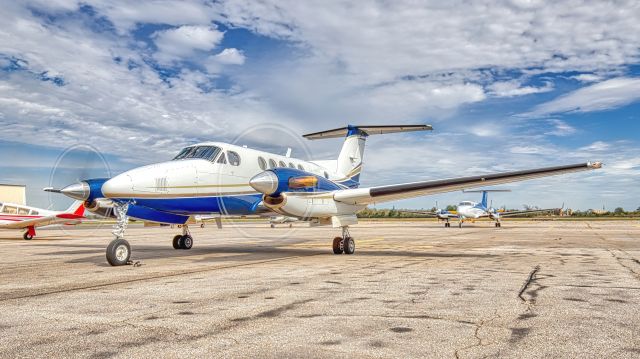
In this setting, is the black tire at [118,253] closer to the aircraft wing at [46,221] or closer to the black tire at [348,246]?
the black tire at [348,246]

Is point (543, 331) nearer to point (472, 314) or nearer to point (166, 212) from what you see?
point (472, 314)

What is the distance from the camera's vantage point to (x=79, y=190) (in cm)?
1232

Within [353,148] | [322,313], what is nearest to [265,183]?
[322,313]

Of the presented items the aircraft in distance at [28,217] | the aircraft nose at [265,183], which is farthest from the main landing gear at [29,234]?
the aircraft nose at [265,183]

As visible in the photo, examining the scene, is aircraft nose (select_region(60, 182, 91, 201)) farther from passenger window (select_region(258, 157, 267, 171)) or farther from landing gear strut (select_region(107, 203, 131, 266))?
passenger window (select_region(258, 157, 267, 171))

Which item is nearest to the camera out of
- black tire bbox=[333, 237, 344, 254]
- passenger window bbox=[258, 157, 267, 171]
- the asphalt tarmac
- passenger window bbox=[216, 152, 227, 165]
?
the asphalt tarmac

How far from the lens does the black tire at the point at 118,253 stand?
1140 cm

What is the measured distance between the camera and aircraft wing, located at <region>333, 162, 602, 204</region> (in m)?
13.9

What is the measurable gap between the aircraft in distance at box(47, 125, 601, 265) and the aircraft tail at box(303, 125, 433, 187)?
159 inches

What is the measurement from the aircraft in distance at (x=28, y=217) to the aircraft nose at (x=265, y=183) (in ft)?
66.0

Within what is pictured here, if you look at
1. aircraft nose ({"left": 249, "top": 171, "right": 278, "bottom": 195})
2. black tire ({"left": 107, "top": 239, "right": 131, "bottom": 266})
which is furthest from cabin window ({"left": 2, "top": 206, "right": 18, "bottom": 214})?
aircraft nose ({"left": 249, "top": 171, "right": 278, "bottom": 195})

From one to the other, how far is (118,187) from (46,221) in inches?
845

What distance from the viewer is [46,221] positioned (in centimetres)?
2914

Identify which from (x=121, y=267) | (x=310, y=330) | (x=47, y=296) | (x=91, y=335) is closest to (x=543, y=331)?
(x=310, y=330)
